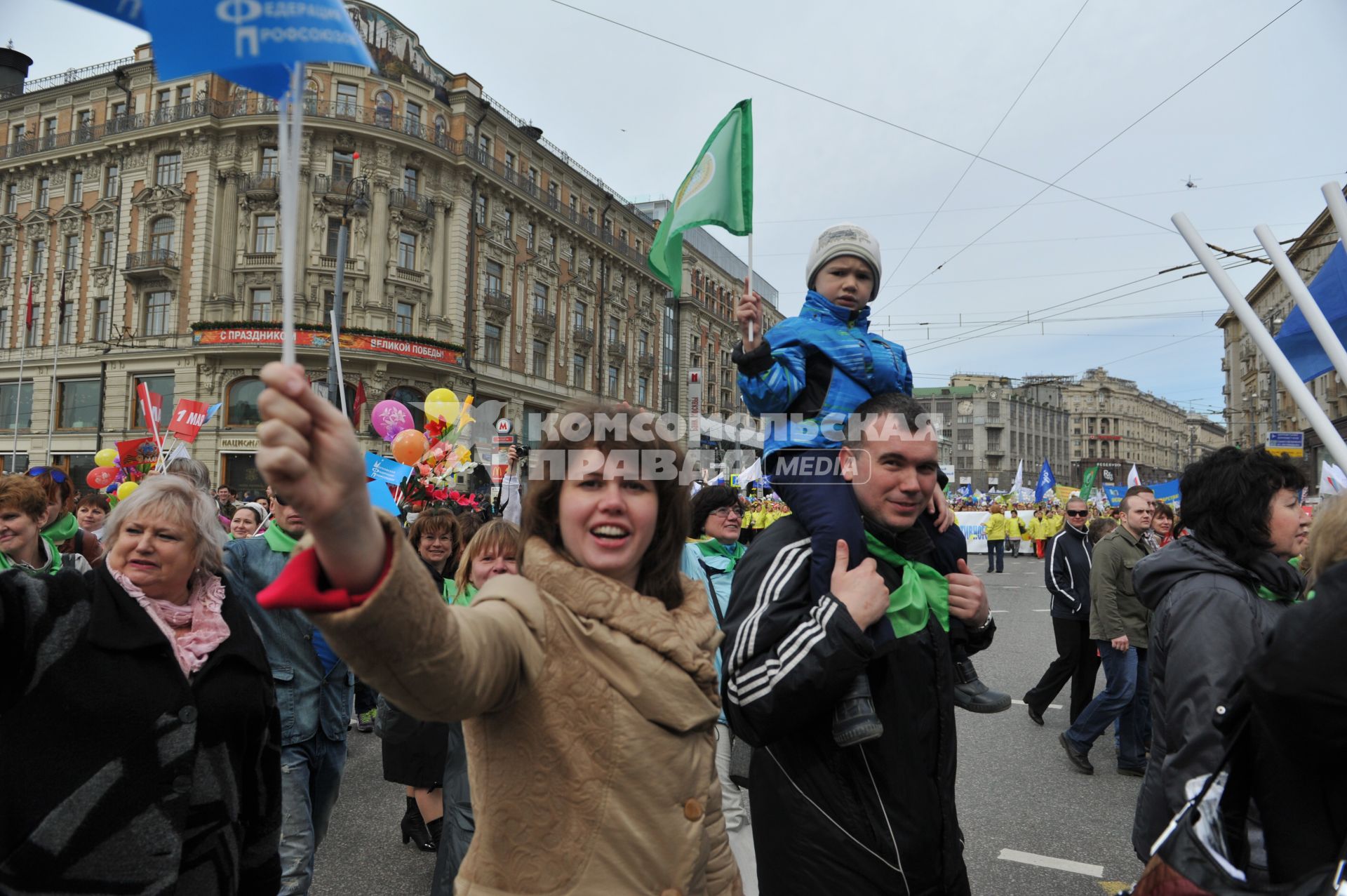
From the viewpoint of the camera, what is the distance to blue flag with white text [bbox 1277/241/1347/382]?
3.32 metres

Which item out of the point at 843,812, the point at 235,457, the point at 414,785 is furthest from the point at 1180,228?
the point at 235,457

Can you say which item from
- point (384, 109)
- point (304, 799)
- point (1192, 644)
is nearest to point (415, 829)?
point (304, 799)

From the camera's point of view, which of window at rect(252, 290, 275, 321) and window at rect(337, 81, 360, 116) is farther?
window at rect(337, 81, 360, 116)

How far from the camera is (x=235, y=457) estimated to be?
31594mm

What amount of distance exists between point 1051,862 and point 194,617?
4231 millimetres

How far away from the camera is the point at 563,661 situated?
4.83ft

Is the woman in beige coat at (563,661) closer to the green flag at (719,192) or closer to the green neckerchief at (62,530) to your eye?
the green flag at (719,192)

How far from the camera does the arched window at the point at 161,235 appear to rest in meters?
33.8

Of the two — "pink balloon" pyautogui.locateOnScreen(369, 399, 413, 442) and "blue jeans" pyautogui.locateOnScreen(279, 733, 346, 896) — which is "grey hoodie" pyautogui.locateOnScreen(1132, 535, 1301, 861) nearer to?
"blue jeans" pyautogui.locateOnScreen(279, 733, 346, 896)

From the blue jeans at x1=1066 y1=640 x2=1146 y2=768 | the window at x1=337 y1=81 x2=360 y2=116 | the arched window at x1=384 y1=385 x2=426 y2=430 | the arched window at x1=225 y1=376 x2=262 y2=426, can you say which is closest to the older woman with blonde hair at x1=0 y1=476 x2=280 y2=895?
the blue jeans at x1=1066 y1=640 x2=1146 y2=768

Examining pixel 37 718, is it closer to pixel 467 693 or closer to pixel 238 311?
pixel 467 693

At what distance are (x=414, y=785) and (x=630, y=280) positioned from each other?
4737cm

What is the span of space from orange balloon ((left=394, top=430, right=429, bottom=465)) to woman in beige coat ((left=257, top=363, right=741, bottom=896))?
7252 mm

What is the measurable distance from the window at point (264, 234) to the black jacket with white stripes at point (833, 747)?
121ft
